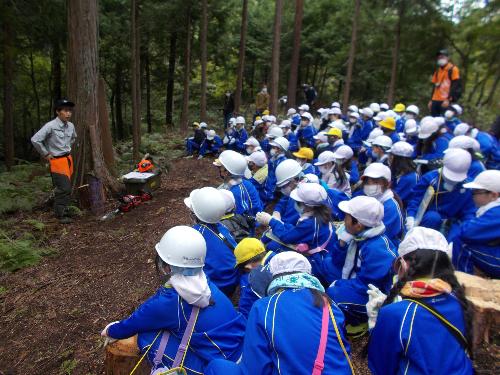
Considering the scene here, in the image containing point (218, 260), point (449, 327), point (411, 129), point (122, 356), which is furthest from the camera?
point (411, 129)

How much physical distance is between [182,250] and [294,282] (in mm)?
849

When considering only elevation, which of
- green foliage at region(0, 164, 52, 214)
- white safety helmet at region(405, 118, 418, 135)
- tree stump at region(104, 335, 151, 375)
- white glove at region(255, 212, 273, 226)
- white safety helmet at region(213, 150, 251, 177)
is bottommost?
green foliage at region(0, 164, 52, 214)

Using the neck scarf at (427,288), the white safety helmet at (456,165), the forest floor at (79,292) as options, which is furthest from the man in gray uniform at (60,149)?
the neck scarf at (427,288)

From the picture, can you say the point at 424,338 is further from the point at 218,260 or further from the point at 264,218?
the point at 264,218

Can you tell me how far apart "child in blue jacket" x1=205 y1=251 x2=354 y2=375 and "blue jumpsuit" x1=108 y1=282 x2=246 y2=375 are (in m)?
0.41

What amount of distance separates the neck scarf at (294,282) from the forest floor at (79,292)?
1.35 metres

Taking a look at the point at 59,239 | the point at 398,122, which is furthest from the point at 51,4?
the point at 398,122

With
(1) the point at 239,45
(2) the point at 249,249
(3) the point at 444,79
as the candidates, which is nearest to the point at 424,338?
(2) the point at 249,249

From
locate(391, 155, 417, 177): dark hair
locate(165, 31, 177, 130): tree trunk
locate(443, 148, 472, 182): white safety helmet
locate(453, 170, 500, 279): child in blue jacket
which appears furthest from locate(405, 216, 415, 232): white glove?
locate(165, 31, 177, 130): tree trunk

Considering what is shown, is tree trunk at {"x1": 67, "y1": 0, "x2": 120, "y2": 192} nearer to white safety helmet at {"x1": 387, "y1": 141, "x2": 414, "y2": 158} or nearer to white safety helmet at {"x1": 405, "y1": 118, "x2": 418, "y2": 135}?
white safety helmet at {"x1": 387, "y1": 141, "x2": 414, "y2": 158}

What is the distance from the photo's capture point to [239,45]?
21.5m

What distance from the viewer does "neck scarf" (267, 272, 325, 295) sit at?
7.73ft

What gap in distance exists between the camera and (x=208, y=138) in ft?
47.7

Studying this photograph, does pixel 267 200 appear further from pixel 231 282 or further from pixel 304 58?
pixel 304 58
